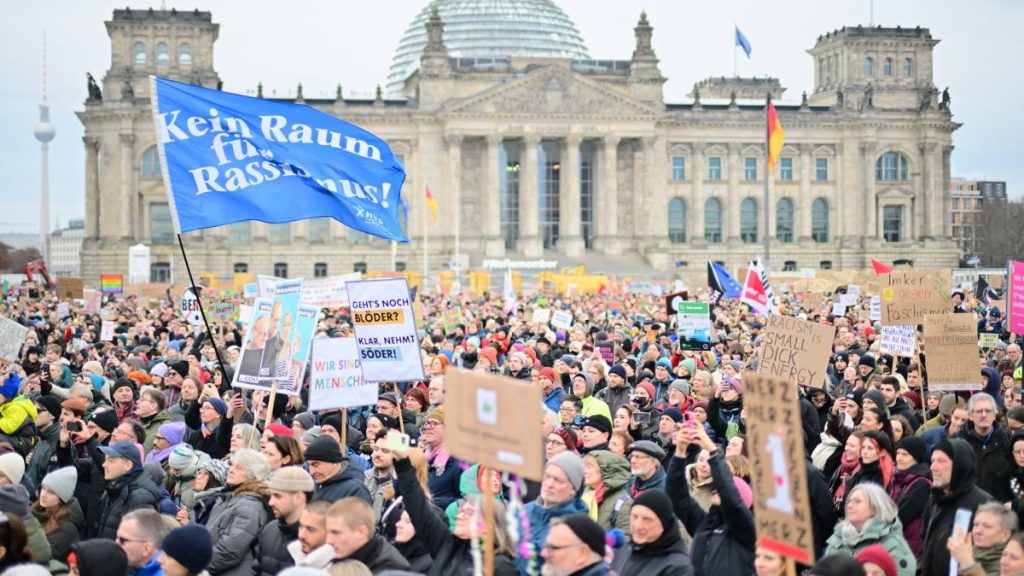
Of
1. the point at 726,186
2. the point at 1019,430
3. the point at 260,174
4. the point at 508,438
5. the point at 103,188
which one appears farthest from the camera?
the point at 726,186

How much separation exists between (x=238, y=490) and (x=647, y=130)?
70315 millimetres

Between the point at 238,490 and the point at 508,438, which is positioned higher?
the point at 508,438

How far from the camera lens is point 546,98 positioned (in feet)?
249

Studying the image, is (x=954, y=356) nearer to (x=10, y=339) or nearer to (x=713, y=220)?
(x=10, y=339)

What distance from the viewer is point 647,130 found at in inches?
3051

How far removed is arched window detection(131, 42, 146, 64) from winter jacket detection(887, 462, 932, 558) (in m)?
72.9

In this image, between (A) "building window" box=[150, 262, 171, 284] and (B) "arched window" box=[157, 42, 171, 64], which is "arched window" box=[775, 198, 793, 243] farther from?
(B) "arched window" box=[157, 42, 171, 64]

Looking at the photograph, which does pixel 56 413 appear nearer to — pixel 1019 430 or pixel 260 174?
pixel 260 174

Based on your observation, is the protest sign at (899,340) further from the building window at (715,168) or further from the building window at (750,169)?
the building window at (750,169)

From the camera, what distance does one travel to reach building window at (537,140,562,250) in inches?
3132

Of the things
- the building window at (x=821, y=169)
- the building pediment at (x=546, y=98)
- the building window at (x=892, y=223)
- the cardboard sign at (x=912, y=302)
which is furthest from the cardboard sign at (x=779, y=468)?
the building window at (x=892, y=223)

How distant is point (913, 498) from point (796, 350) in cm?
342

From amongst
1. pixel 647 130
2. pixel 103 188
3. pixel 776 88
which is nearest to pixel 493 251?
pixel 647 130

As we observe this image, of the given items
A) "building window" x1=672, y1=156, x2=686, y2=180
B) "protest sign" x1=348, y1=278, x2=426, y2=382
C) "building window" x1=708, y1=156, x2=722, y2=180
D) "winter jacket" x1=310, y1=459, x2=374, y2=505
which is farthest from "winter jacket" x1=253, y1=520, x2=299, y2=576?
"building window" x1=708, y1=156, x2=722, y2=180
